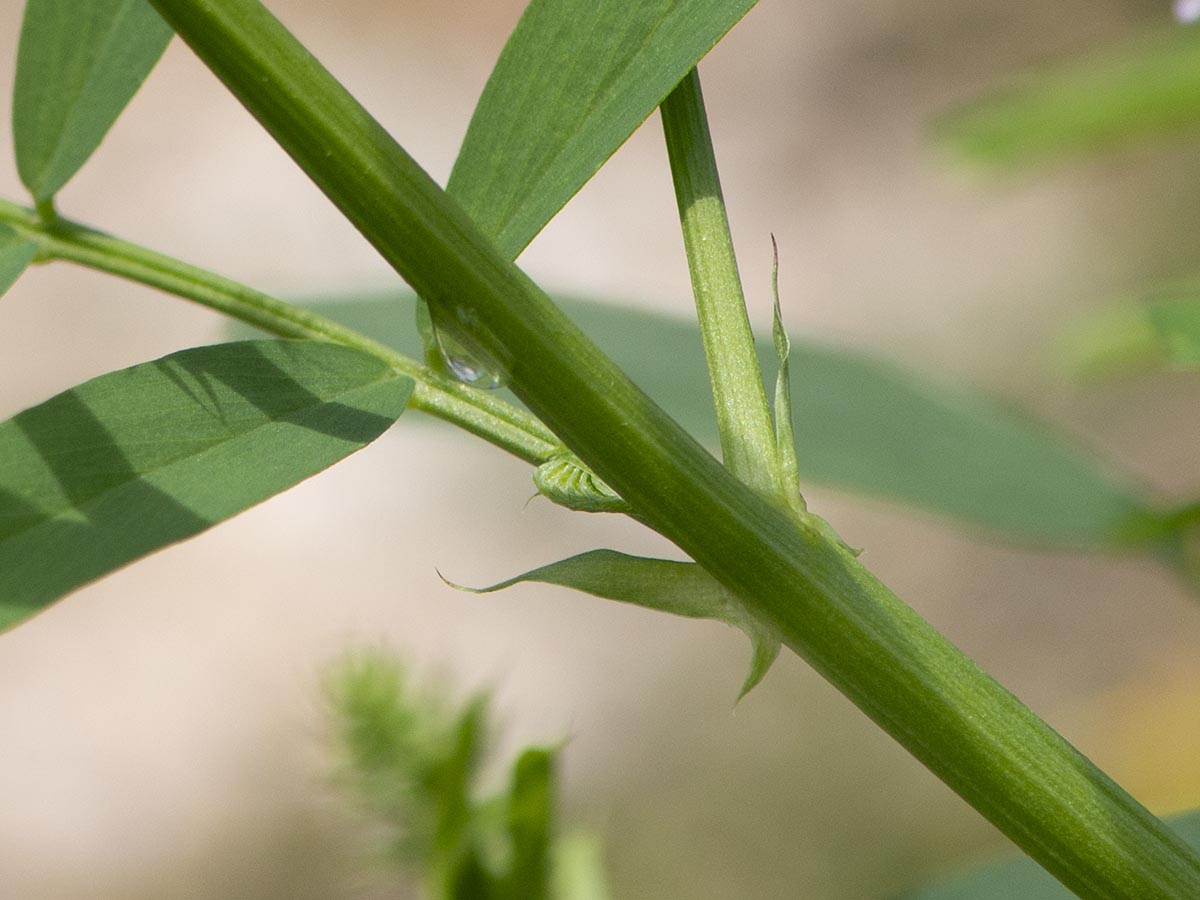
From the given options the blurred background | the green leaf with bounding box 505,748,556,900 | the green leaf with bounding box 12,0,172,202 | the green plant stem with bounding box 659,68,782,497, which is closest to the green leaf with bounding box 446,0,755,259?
the green plant stem with bounding box 659,68,782,497

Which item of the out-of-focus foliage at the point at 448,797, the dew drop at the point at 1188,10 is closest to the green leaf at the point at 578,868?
the out-of-focus foliage at the point at 448,797

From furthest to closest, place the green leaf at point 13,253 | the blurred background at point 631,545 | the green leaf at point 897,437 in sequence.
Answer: the blurred background at point 631,545, the green leaf at point 897,437, the green leaf at point 13,253

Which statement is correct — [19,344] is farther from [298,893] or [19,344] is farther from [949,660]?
[949,660]

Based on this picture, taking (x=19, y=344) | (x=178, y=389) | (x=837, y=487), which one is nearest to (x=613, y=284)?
(x=19, y=344)

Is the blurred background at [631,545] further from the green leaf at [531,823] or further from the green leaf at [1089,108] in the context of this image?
the green leaf at [531,823]

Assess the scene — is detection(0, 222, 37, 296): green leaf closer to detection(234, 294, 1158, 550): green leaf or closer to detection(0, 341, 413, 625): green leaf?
detection(0, 341, 413, 625): green leaf
